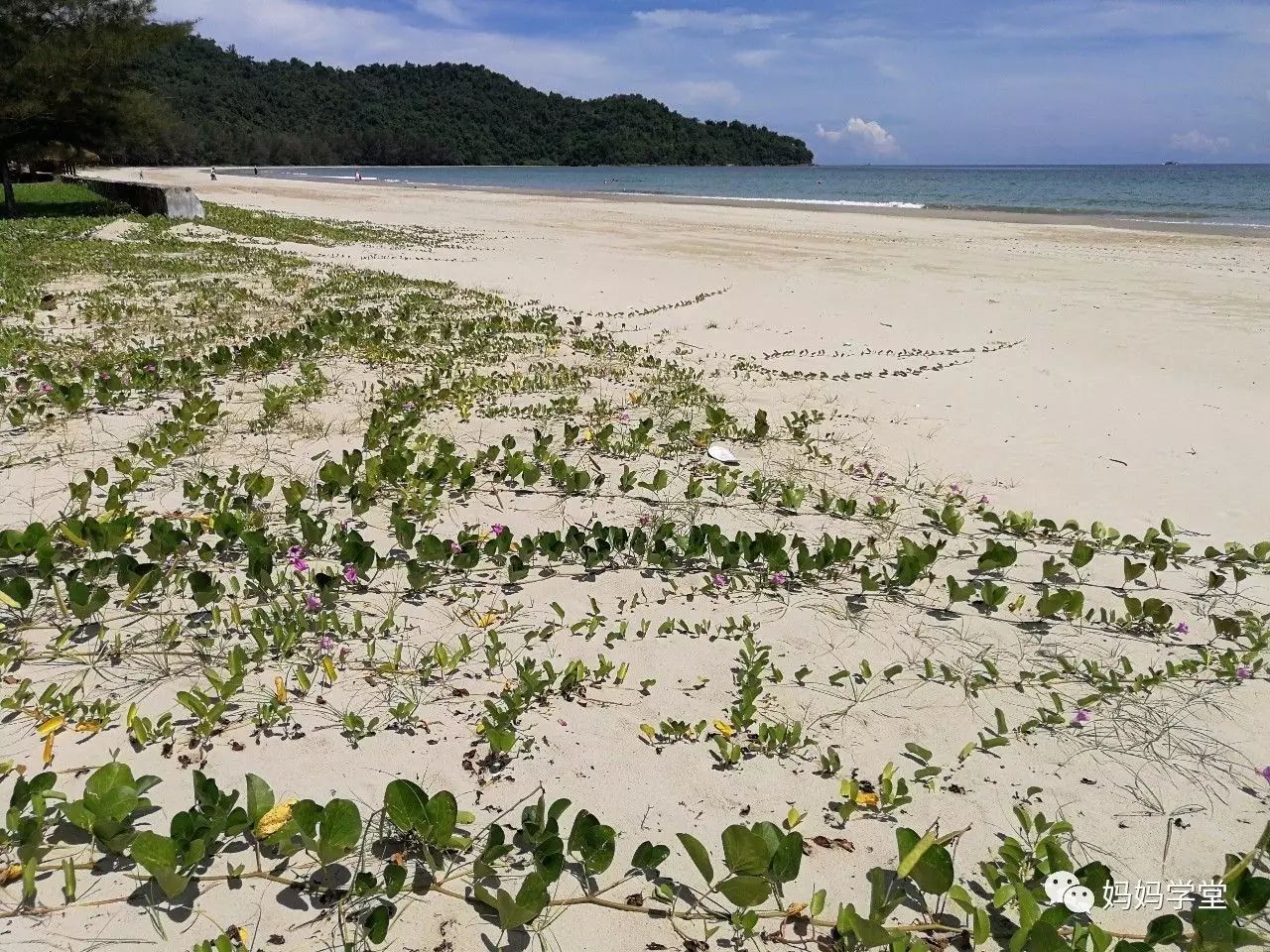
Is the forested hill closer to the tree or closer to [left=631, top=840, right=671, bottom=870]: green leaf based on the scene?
the tree

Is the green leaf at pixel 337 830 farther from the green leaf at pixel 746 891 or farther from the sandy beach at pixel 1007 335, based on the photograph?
the sandy beach at pixel 1007 335

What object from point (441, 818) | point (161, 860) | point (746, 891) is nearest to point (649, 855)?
point (746, 891)

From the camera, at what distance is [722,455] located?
5246mm

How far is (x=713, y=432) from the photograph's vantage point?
18.5ft

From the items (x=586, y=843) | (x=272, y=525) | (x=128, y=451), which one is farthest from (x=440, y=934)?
(x=128, y=451)

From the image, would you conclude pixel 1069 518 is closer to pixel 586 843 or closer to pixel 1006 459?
pixel 1006 459

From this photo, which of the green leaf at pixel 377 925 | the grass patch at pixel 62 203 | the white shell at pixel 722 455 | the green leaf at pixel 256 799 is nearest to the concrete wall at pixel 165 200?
the grass patch at pixel 62 203

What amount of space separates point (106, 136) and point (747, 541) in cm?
2808

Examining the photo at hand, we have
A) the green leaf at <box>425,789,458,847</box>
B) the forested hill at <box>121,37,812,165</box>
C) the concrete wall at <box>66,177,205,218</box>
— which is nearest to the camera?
the green leaf at <box>425,789,458,847</box>

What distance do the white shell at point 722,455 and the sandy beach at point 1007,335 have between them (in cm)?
120

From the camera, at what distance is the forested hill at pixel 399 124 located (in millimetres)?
142875

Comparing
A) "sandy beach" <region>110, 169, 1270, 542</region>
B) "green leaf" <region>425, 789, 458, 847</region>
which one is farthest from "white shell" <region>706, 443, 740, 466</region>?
"green leaf" <region>425, 789, 458, 847</region>

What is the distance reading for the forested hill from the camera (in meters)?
143

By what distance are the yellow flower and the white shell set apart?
350 cm
